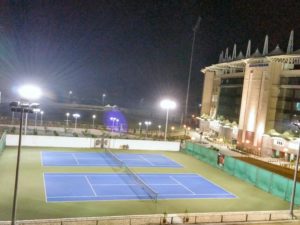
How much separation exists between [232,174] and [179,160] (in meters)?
7.74

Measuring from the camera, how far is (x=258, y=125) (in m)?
53.0

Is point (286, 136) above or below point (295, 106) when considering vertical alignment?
below

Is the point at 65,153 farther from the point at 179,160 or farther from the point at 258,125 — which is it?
the point at 258,125

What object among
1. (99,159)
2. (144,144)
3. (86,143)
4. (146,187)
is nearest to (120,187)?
(146,187)

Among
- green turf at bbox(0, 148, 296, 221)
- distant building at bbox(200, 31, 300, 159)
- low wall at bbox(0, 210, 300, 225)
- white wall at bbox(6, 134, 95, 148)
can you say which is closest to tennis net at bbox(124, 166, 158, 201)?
green turf at bbox(0, 148, 296, 221)

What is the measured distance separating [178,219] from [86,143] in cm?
2674

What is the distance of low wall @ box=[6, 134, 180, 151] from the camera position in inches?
1642

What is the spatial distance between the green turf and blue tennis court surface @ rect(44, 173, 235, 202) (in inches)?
33.3

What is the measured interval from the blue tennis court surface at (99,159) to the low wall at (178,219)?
17.2 meters

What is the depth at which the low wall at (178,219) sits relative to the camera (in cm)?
1723

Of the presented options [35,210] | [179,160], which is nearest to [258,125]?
[179,160]

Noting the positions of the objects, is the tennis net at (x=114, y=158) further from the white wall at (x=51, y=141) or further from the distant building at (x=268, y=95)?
the distant building at (x=268, y=95)

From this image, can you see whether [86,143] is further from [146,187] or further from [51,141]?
[146,187]

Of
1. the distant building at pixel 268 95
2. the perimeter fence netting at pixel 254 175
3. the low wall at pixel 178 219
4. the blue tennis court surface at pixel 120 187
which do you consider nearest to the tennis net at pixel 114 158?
the blue tennis court surface at pixel 120 187
